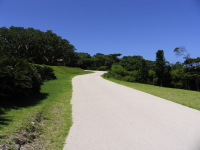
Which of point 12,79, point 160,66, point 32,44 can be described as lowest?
point 12,79

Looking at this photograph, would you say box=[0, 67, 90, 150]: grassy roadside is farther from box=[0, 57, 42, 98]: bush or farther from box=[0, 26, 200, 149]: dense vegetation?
box=[0, 57, 42, 98]: bush

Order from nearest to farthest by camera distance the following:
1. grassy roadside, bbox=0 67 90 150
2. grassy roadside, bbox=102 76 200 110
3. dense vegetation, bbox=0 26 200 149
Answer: grassy roadside, bbox=0 67 90 150 → dense vegetation, bbox=0 26 200 149 → grassy roadside, bbox=102 76 200 110

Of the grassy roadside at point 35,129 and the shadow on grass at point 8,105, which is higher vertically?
the shadow on grass at point 8,105

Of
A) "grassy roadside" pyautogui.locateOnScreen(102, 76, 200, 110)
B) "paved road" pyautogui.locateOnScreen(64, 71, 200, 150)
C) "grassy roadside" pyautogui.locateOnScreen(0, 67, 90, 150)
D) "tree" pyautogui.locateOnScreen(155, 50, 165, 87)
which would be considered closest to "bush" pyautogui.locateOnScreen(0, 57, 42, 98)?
"grassy roadside" pyautogui.locateOnScreen(0, 67, 90, 150)

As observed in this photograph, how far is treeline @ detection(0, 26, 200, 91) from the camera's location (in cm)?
2973

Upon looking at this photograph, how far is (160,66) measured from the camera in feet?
98.3

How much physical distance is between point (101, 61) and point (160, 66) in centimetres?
4461

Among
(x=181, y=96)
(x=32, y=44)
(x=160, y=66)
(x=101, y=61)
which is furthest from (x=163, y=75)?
(x=101, y=61)

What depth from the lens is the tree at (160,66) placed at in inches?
1168

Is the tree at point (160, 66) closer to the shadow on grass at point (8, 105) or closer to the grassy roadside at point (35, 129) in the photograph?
the shadow on grass at point (8, 105)

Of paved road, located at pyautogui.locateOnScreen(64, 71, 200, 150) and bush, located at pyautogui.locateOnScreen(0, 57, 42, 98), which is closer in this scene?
paved road, located at pyautogui.locateOnScreen(64, 71, 200, 150)

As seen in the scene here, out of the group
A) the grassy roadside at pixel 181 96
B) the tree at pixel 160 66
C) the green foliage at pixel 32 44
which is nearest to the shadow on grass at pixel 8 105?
Result: the grassy roadside at pixel 181 96

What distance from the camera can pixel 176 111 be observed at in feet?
23.1

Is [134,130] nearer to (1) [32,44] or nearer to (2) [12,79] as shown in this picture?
(2) [12,79]
